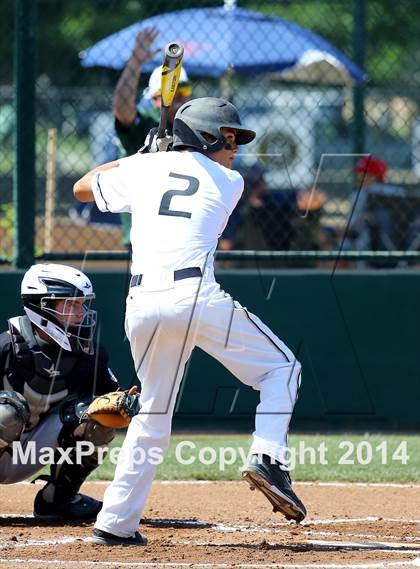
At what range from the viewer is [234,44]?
1083 centimetres

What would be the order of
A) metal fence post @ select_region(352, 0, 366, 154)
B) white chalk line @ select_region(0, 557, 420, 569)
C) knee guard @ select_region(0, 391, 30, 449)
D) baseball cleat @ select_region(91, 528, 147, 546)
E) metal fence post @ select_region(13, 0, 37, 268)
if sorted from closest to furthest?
1. white chalk line @ select_region(0, 557, 420, 569)
2. baseball cleat @ select_region(91, 528, 147, 546)
3. knee guard @ select_region(0, 391, 30, 449)
4. metal fence post @ select_region(13, 0, 37, 268)
5. metal fence post @ select_region(352, 0, 366, 154)

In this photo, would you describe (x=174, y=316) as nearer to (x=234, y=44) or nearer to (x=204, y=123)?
(x=204, y=123)

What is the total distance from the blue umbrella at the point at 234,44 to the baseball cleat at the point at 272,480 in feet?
21.3

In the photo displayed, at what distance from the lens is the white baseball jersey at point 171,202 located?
4.63m

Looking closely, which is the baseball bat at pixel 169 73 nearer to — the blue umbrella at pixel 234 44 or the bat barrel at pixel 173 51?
the bat barrel at pixel 173 51

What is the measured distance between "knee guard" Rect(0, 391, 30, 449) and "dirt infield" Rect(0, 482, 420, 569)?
0.45m

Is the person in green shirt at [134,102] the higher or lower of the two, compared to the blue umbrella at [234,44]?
lower

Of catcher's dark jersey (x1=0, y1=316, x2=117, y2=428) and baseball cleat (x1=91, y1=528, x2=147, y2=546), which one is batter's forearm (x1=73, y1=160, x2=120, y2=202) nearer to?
catcher's dark jersey (x1=0, y1=316, x2=117, y2=428)

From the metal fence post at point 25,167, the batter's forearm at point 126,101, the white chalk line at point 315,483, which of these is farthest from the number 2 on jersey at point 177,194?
the metal fence post at point 25,167

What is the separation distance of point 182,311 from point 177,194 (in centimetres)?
51

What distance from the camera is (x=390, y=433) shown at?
826cm

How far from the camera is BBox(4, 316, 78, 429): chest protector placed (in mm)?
5332

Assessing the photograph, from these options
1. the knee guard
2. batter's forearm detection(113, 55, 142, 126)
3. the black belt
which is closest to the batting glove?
the black belt

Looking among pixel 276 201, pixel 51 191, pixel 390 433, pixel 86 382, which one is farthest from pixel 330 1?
pixel 86 382
